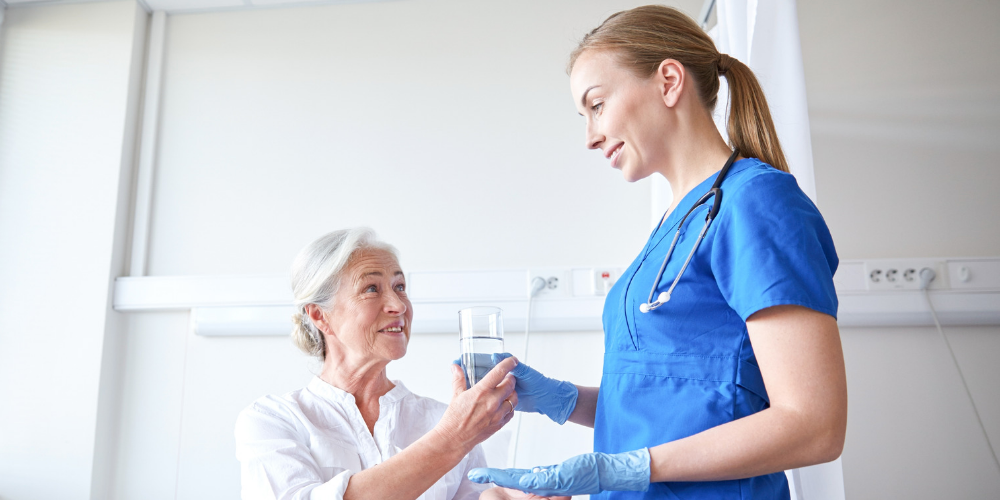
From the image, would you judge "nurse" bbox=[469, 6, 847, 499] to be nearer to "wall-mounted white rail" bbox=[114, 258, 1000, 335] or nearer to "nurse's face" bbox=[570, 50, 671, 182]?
"nurse's face" bbox=[570, 50, 671, 182]

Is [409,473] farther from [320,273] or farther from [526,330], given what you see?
[526,330]

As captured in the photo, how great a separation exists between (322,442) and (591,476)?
2.50ft

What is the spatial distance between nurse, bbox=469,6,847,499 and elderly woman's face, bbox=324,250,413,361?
469mm

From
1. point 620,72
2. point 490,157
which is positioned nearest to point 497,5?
point 490,157

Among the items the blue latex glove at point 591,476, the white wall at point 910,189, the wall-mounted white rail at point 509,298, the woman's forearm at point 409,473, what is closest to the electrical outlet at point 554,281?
the wall-mounted white rail at point 509,298

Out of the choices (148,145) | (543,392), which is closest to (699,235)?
(543,392)

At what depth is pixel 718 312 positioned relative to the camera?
2.87 ft

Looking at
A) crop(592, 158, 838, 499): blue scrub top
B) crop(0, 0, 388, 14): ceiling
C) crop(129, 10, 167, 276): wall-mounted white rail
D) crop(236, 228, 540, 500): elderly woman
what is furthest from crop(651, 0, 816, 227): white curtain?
crop(129, 10, 167, 276): wall-mounted white rail

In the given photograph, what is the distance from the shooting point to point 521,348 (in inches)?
90.5

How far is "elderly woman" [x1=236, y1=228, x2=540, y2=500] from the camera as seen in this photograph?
47.8 inches

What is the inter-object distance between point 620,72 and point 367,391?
986 millimetres

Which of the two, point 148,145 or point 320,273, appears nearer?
point 320,273

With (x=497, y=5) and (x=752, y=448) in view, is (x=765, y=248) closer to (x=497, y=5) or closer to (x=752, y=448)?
(x=752, y=448)

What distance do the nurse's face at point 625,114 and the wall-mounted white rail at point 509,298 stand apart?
1261 millimetres
